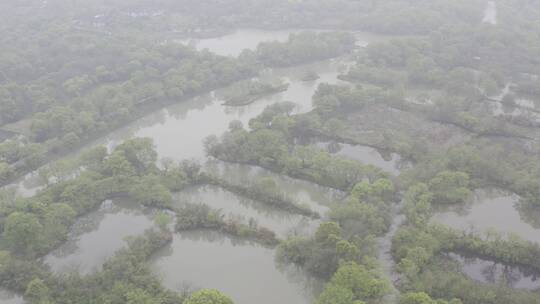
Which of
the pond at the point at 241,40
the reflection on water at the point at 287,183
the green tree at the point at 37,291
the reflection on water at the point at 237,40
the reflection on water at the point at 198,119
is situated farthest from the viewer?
the reflection on water at the point at 237,40

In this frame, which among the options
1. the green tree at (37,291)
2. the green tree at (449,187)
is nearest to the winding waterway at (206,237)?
the green tree at (37,291)

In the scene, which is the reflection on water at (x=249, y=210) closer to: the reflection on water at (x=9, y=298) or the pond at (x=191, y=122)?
the pond at (x=191, y=122)

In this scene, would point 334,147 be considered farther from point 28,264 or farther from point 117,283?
point 28,264

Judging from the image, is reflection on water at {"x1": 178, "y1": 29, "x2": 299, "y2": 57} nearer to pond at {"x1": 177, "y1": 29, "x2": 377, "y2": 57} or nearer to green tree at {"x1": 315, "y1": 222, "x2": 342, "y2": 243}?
pond at {"x1": 177, "y1": 29, "x2": 377, "y2": 57}

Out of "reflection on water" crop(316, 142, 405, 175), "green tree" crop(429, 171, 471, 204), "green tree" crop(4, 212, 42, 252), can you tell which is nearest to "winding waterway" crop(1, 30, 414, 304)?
"reflection on water" crop(316, 142, 405, 175)

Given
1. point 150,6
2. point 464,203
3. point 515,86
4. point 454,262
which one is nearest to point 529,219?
point 464,203

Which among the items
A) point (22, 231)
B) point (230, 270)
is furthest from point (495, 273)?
point (22, 231)

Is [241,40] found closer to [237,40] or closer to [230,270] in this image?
[237,40]
